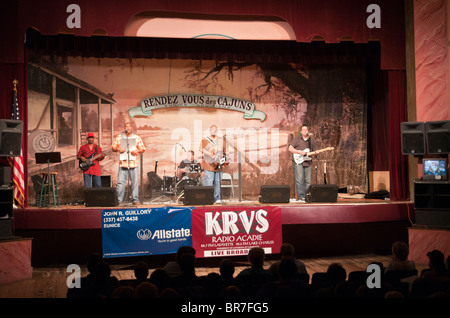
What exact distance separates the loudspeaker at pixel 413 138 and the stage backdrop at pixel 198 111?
10.8 feet

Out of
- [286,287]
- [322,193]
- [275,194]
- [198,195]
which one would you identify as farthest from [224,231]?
[286,287]

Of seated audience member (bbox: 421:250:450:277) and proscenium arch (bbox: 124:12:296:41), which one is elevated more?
proscenium arch (bbox: 124:12:296:41)

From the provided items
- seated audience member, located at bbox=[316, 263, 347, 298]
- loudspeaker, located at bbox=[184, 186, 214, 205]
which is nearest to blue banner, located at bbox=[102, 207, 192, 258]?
loudspeaker, located at bbox=[184, 186, 214, 205]

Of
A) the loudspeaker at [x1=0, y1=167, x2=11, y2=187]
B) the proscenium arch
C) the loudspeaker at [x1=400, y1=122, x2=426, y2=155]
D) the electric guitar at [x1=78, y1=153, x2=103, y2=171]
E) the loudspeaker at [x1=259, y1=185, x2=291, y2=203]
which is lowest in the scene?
the loudspeaker at [x1=259, y1=185, x2=291, y2=203]

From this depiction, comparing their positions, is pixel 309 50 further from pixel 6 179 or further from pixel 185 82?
pixel 6 179

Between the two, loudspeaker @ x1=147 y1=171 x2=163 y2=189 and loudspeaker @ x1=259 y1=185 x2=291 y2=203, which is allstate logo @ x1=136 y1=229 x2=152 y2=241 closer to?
loudspeaker @ x1=259 y1=185 x2=291 y2=203

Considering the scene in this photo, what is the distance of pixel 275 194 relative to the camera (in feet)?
29.9

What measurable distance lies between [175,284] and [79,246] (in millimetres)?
4857

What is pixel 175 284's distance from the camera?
165 inches

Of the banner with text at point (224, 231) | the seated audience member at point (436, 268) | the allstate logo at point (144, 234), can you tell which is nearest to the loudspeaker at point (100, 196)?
the allstate logo at point (144, 234)

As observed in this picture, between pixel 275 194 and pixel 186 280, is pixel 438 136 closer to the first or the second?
pixel 275 194

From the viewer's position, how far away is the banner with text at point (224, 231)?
26.1ft

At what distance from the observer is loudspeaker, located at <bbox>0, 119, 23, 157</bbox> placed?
7449 mm

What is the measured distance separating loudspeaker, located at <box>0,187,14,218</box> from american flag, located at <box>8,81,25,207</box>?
968mm
